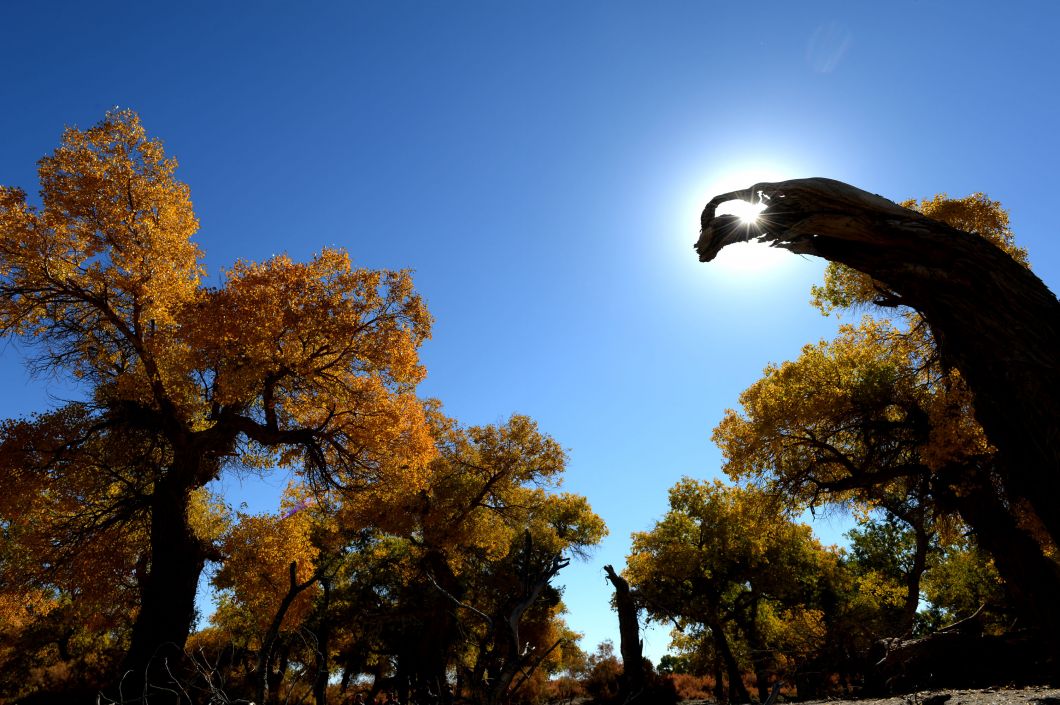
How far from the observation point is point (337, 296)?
1417cm

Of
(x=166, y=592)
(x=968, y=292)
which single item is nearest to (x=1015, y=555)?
(x=968, y=292)

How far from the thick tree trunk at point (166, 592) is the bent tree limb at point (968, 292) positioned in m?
13.8

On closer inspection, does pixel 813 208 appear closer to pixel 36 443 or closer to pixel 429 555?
pixel 36 443

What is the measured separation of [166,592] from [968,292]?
1548cm

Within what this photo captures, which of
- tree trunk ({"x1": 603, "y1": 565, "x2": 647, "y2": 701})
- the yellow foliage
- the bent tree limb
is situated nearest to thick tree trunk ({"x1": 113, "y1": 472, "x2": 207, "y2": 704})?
the yellow foliage

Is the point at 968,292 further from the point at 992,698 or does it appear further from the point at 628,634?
the point at 992,698

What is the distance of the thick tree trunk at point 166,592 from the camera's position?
11266 mm

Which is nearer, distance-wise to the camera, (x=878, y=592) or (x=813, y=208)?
(x=813, y=208)

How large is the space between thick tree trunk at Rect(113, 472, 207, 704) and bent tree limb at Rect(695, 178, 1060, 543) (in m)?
13.8

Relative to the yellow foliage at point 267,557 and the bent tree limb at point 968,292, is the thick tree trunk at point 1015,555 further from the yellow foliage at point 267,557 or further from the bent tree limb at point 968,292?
the yellow foliage at point 267,557

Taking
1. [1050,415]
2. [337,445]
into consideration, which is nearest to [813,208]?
[1050,415]

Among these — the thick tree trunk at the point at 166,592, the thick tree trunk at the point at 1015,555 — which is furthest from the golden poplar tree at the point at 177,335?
the thick tree trunk at the point at 1015,555

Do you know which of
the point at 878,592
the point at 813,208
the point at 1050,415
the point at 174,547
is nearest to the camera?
the point at 1050,415

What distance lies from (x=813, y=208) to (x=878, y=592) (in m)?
28.5
